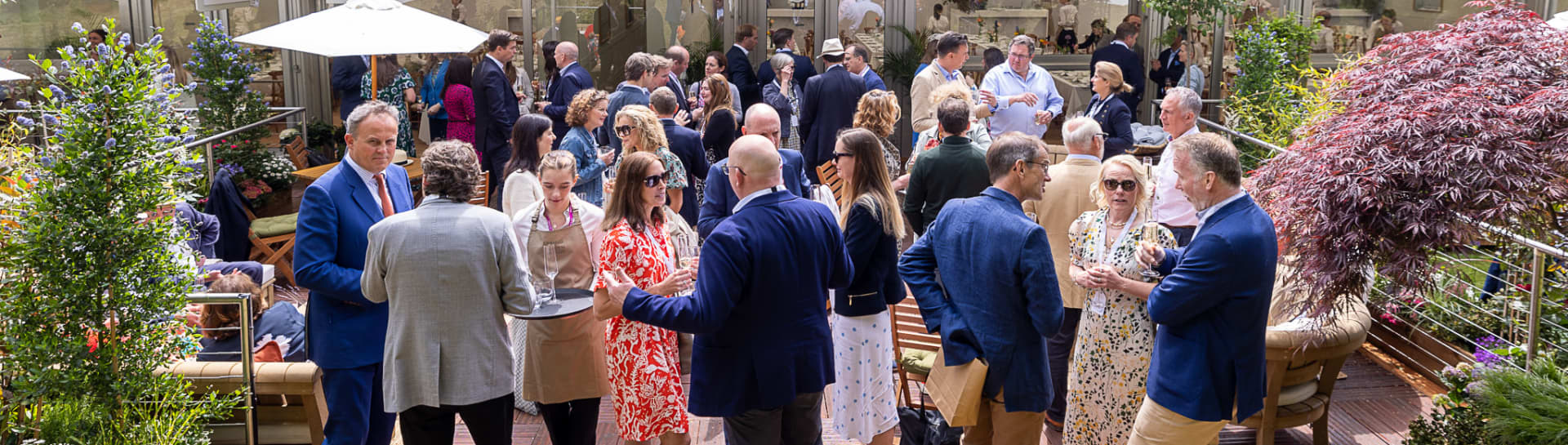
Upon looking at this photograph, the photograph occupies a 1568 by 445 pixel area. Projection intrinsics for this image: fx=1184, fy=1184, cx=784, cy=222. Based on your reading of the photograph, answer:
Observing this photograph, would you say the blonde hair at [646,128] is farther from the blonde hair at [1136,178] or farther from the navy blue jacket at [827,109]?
the navy blue jacket at [827,109]

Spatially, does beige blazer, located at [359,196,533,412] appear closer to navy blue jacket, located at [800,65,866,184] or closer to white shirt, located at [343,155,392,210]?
white shirt, located at [343,155,392,210]

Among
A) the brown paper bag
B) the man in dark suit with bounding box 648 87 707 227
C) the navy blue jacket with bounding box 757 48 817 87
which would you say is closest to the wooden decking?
the brown paper bag

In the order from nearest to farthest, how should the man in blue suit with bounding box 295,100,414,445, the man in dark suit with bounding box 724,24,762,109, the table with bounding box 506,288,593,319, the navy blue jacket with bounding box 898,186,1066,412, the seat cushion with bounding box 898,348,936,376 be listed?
the navy blue jacket with bounding box 898,186,1066,412
the man in blue suit with bounding box 295,100,414,445
the table with bounding box 506,288,593,319
the seat cushion with bounding box 898,348,936,376
the man in dark suit with bounding box 724,24,762,109

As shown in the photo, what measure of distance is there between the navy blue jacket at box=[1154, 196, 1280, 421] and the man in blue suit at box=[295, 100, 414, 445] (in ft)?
8.86

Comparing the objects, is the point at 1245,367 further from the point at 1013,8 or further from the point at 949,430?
the point at 1013,8

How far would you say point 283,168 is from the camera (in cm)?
1028

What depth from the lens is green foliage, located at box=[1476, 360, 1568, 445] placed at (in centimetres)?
364

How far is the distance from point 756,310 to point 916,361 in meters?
1.64

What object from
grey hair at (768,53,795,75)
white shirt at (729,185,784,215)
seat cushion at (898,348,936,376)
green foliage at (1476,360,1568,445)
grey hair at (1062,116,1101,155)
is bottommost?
seat cushion at (898,348,936,376)

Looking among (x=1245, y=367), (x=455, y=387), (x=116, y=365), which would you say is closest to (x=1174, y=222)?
(x=1245, y=367)

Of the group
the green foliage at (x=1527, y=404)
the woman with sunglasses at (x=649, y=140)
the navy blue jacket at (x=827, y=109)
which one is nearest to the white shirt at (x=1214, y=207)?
the green foliage at (x=1527, y=404)

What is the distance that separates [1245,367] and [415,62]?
1053 centimetres

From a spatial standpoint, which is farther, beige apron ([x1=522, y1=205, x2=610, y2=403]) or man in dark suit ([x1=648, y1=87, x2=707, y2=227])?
man in dark suit ([x1=648, y1=87, x2=707, y2=227])

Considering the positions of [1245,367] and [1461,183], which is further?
[1461,183]
